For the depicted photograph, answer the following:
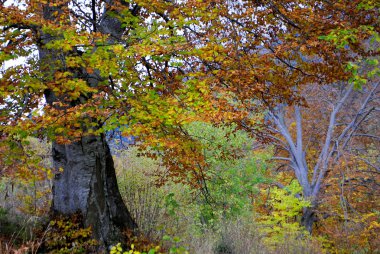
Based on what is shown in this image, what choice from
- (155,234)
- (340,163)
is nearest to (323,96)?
(340,163)

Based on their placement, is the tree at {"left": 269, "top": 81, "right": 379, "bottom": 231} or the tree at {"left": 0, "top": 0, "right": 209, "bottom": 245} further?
the tree at {"left": 269, "top": 81, "right": 379, "bottom": 231}

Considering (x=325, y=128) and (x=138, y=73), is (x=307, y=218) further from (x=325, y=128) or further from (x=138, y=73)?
(x=138, y=73)

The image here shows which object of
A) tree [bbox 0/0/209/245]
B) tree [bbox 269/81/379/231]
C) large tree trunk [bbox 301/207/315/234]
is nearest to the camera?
tree [bbox 0/0/209/245]

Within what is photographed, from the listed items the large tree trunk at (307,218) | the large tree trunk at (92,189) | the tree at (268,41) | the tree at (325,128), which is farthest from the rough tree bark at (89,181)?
the large tree trunk at (307,218)

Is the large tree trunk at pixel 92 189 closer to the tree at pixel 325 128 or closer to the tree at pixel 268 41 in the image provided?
the tree at pixel 268 41

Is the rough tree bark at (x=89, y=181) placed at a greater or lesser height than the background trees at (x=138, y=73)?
lesser

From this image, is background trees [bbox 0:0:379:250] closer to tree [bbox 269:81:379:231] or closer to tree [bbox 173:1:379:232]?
tree [bbox 173:1:379:232]

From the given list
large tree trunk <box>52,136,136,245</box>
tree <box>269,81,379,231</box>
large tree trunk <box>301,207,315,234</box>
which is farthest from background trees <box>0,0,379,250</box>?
large tree trunk <box>301,207,315,234</box>

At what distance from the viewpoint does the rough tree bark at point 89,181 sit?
7.63 m

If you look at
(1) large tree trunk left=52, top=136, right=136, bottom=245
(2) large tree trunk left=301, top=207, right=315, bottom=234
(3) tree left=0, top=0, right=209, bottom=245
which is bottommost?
(2) large tree trunk left=301, top=207, right=315, bottom=234

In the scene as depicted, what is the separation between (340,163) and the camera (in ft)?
58.3

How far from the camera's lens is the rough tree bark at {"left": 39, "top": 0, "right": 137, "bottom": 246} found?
763 cm

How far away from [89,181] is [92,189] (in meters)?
0.51

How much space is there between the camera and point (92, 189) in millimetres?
7742
